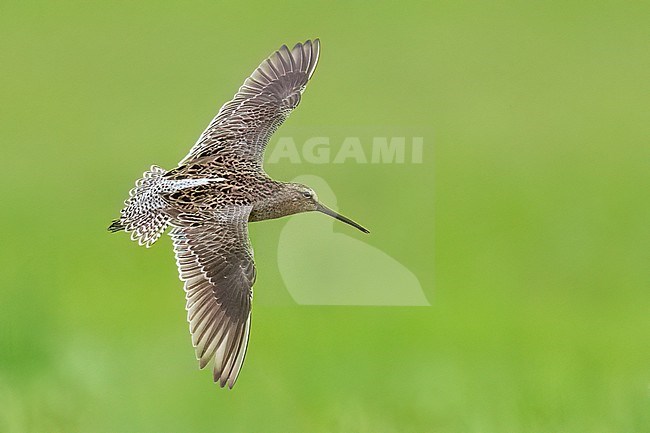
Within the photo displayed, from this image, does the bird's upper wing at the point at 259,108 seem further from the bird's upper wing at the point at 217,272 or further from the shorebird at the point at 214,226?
the bird's upper wing at the point at 217,272

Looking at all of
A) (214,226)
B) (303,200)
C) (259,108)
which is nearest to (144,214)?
(214,226)

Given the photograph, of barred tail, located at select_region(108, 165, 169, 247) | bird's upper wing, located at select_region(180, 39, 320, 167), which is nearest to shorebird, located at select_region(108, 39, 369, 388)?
barred tail, located at select_region(108, 165, 169, 247)

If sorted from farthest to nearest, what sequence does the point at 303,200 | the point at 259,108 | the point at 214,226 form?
1. the point at 259,108
2. the point at 303,200
3. the point at 214,226

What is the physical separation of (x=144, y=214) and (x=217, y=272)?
1.30ft

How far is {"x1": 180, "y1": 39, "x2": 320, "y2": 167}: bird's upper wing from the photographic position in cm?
720

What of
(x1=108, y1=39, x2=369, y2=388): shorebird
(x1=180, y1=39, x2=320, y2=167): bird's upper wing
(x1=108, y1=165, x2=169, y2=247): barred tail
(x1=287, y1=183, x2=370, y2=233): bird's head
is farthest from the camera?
(x1=180, y1=39, x2=320, y2=167): bird's upper wing

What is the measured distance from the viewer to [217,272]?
671 cm

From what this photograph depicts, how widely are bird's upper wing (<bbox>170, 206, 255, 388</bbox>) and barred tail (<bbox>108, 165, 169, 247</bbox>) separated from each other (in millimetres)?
85

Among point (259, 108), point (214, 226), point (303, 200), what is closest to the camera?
point (214, 226)

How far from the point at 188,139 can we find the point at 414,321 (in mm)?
2568

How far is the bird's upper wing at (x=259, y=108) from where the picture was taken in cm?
720

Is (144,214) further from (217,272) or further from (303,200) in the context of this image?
(303,200)

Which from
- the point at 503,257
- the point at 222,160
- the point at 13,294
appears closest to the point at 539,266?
the point at 503,257

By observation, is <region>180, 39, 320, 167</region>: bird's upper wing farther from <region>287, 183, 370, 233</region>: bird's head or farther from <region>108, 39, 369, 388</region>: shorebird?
<region>287, 183, 370, 233</region>: bird's head
